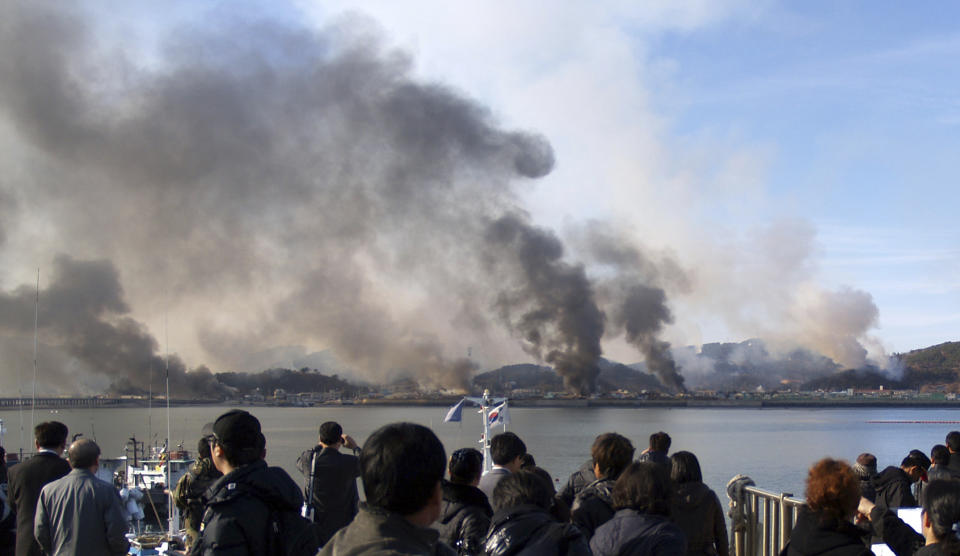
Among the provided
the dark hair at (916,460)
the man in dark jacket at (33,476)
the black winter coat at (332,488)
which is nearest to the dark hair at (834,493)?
the black winter coat at (332,488)

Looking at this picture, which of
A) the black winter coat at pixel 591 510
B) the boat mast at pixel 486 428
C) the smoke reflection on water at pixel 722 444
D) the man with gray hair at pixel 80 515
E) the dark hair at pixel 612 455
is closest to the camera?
the black winter coat at pixel 591 510

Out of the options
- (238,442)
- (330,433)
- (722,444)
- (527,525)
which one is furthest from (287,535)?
(722,444)

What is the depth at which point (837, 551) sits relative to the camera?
3.44 metres

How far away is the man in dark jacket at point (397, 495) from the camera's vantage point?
2.31m

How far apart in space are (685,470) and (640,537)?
2.04 metres

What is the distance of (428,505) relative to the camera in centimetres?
242

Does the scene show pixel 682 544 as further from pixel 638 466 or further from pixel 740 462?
pixel 740 462

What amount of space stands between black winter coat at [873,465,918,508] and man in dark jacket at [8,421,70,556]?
21.7ft

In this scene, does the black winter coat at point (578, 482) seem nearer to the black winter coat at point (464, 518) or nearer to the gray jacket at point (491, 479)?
the gray jacket at point (491, 479)

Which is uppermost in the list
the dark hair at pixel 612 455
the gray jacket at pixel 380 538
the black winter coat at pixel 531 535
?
the gray jacket at pixel 380 538

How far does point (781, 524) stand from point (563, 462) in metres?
42.7

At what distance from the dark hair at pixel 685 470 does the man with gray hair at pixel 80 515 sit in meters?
3.61

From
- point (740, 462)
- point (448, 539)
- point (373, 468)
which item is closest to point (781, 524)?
point (448, 539)

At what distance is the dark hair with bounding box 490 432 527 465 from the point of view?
5.25m
